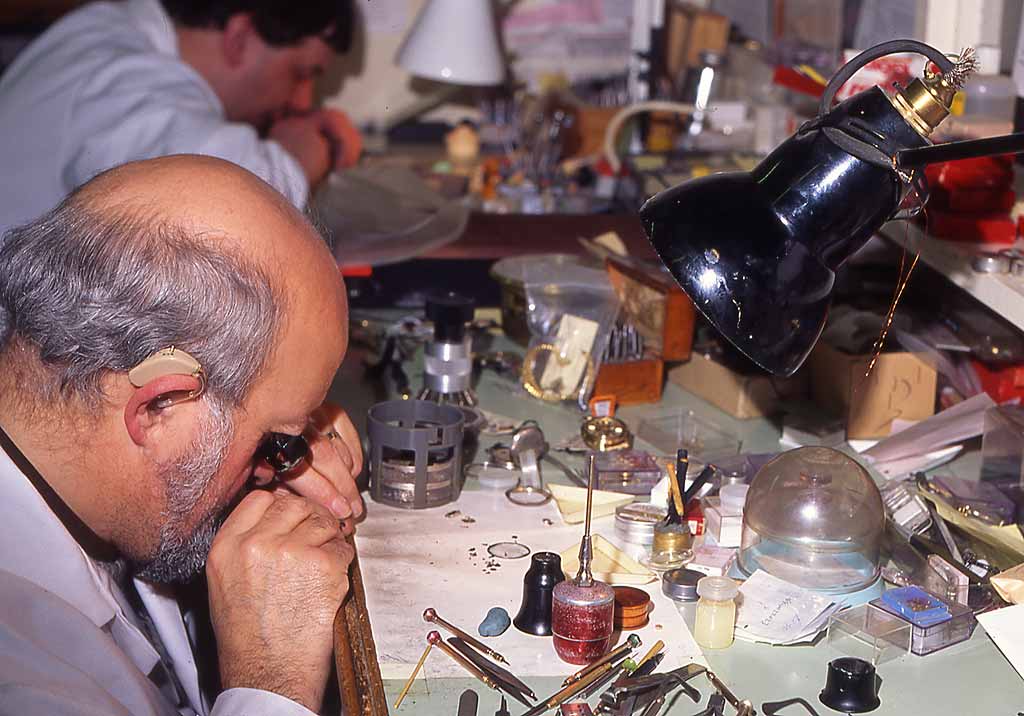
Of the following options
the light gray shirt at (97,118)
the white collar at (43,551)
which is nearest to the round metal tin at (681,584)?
the white collar at (43,551)

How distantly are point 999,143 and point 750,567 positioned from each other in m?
0.57

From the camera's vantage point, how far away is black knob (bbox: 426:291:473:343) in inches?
76.1

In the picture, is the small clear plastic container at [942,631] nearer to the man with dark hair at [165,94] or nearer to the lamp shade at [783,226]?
the lamp shade at [783,226]

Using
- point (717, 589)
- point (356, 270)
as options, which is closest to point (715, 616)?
point (717, 589)

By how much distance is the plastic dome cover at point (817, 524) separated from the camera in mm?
1394

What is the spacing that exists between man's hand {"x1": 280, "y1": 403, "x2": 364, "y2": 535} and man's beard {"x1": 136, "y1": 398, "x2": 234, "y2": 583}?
0.45 feet

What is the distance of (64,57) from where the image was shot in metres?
2.71

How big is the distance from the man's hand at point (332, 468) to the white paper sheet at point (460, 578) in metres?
0.04

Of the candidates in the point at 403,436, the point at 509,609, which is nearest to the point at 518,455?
the point at 403,436

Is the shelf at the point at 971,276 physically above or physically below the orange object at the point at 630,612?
above

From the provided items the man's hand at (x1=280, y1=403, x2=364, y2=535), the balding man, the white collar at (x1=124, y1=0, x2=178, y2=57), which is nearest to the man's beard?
the balding man

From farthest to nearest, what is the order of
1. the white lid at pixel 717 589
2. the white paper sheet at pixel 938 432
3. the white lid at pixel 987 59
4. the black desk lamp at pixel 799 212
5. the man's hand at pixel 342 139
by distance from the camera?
the man's hand at pixel 342 139 → the white lid at pixel 987 59 → the white paper sheet at pixel 938 432 → the white lid at pixel 717 589 → the black desk lamp at pixel 799 212

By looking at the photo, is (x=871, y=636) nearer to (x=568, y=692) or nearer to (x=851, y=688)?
(x=851, y=688)

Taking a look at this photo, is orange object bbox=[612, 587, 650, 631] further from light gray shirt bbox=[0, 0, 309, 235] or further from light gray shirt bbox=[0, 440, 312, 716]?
light gray shirt bbox=[0, 0, 309, 235]
